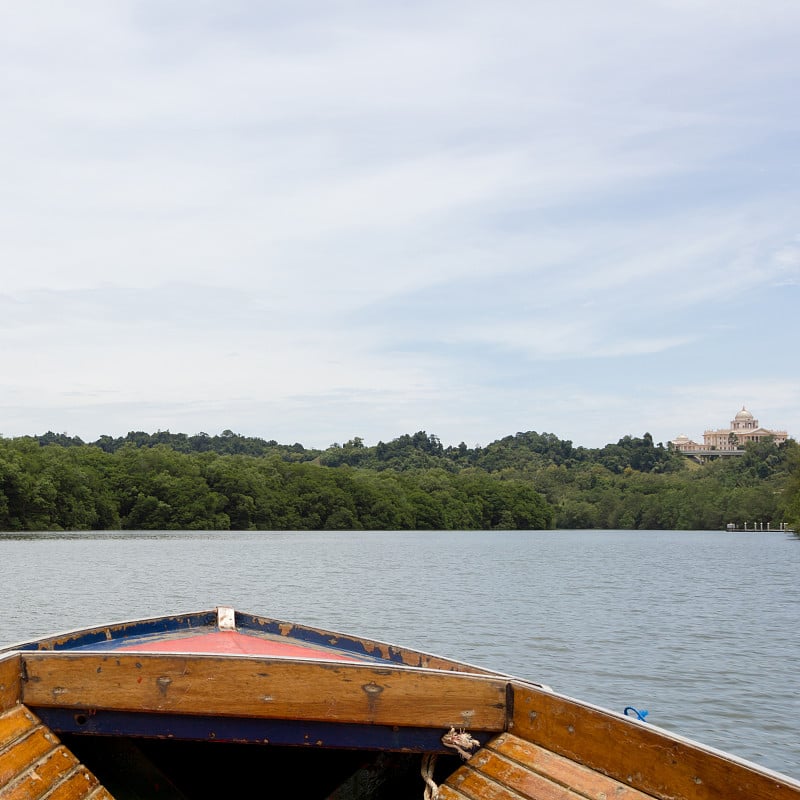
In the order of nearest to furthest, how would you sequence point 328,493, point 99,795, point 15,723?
point 99,795 → point 15,723 → point 328,493

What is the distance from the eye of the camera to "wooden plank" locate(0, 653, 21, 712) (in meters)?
5.27

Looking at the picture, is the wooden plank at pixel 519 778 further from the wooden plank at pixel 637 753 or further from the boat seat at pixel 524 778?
the wooden plank at pixel 637 753

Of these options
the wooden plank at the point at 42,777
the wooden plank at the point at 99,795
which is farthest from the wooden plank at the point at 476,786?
the wooden plank at the point at 42,777

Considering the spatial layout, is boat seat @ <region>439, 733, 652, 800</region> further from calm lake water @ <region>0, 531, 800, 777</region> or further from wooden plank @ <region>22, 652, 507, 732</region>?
calm lake water @ <region>0, 531, 800, 777</region>

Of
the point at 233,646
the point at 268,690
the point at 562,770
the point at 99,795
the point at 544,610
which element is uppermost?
the point at 268,690

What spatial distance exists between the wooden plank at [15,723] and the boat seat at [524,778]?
2.25 metres

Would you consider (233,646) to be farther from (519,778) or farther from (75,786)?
(519,778)

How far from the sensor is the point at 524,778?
16.2ft

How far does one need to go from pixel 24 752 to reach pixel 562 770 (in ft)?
9.06

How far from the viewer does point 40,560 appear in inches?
2206

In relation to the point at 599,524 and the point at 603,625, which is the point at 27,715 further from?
the point at 599,524

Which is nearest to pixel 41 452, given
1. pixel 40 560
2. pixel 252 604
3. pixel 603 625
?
pixel 40 560

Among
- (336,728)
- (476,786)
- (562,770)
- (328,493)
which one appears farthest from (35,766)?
(328,493)

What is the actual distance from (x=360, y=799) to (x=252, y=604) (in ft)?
90.5
